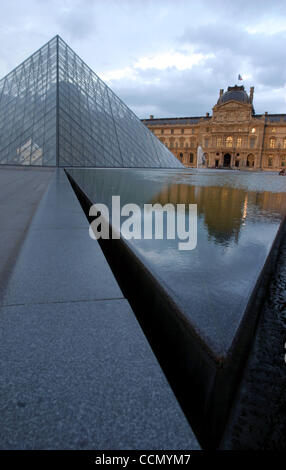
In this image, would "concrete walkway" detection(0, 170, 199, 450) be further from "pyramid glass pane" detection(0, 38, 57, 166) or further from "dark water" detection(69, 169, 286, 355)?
"pyramid glass pane" detection(0, 38, 57, 166)

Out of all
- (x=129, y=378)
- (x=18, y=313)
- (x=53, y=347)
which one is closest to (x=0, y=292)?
(x=18, y=313)

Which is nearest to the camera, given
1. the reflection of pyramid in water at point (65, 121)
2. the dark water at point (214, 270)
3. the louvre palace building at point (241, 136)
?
the dark water at point (214, 270)

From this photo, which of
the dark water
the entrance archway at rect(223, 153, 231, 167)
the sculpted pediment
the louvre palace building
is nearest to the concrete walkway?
the dark water

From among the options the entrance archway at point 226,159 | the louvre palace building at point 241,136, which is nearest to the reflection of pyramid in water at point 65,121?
the louvre palace building at point 241,136

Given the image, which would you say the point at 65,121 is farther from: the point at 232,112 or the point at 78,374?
the point at 232,112

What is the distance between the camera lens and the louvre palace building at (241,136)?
2243 inches

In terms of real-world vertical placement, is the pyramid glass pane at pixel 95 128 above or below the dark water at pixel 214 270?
above

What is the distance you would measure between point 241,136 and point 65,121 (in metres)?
49.5

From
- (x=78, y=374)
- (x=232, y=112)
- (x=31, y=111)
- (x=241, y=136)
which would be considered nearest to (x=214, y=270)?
(x=78, y=374)

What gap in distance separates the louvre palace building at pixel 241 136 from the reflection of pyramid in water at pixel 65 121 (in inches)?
1585

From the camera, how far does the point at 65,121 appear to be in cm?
1725

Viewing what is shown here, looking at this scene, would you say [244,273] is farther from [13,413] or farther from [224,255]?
[13,413]

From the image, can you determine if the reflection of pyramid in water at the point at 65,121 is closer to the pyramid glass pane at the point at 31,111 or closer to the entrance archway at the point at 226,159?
the pyramid glass pane at the point at 31,111

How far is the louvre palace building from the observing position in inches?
2243
